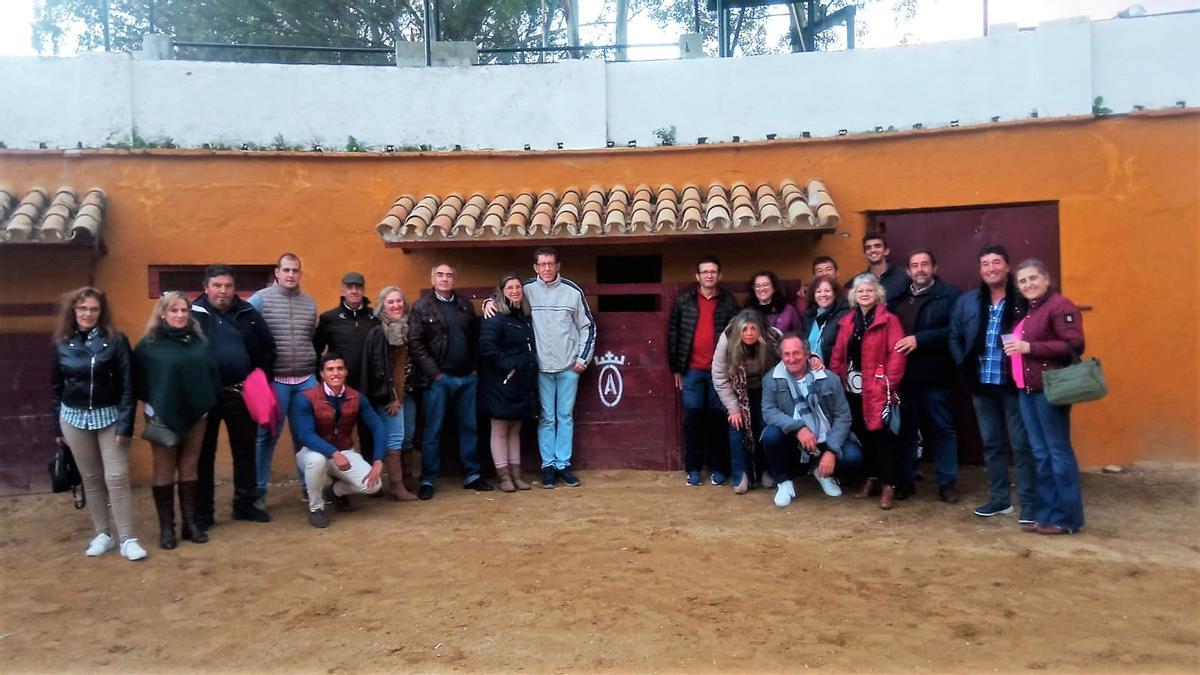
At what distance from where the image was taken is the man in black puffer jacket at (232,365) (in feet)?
19.1

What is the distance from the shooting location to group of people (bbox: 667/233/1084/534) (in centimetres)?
537

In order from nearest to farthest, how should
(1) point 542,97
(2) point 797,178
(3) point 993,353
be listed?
1. (3) point 993,353
2. (2) point 797,178
3. (1) point 542,97

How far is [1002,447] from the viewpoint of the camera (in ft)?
19.1

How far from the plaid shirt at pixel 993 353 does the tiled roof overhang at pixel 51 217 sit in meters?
6.40

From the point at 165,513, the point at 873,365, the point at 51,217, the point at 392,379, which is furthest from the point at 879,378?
the point at 51,217

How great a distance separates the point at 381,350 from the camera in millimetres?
6418

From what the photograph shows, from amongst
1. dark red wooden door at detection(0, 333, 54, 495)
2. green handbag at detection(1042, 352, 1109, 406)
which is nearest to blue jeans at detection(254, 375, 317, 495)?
dark red wooden door at detection(0, 333, 54, 495)

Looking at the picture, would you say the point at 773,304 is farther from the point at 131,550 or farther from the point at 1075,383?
the point at 131,550

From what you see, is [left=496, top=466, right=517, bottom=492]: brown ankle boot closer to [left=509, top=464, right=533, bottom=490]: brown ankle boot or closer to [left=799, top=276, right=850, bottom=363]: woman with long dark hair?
[left=509, top=464, right=533, bottom=490]: brown ankle boot

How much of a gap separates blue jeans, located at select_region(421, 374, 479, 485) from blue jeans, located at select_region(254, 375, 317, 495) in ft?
2.90

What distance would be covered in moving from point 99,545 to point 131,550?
12.3 inches

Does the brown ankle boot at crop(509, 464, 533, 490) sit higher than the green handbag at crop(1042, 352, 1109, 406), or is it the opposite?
the green handbag at crop(1042, 352, 1109, 406)

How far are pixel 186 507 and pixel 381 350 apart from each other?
63.6 inches

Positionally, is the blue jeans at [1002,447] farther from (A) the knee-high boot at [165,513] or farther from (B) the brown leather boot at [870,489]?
(A) the knee-high boot at [165,513]
